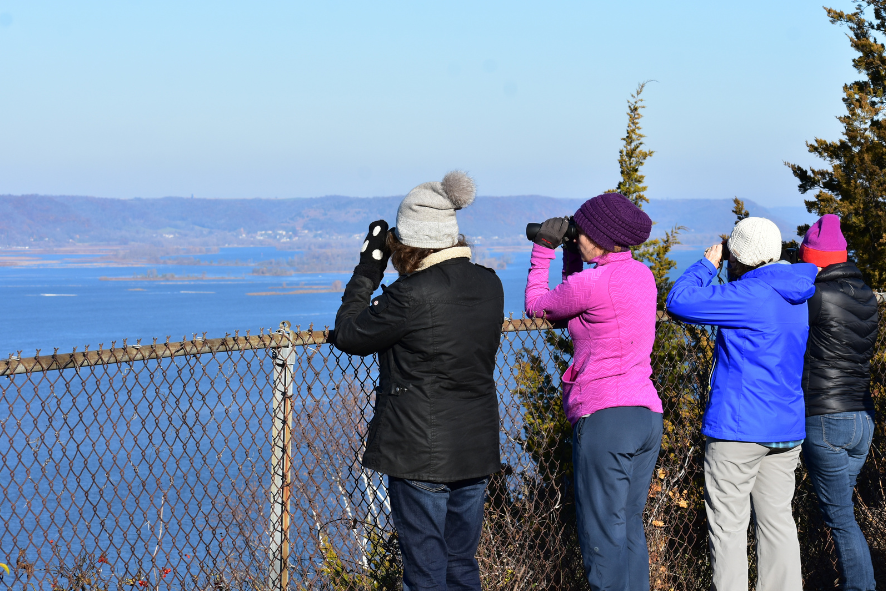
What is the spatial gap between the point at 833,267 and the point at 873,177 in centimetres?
917

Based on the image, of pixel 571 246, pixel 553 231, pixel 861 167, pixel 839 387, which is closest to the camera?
pixel 553 231

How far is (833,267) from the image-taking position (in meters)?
3.56

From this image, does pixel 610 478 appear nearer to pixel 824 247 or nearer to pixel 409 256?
pixel 409 256

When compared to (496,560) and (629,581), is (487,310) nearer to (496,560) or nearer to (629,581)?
(629,581)

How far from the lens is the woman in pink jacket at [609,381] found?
→ 2842 millimetres

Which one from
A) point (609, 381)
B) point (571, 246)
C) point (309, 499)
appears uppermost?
point (571, 246)

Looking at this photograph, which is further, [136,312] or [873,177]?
[136,312]

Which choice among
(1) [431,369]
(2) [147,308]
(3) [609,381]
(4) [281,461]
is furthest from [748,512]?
(2) [147,308]

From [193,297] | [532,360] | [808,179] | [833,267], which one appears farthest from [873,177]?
[193,297]

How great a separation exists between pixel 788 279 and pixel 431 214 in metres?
1.63

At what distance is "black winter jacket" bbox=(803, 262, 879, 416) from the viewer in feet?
11.5

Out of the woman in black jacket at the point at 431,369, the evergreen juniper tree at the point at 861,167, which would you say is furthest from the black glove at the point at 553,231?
the evergreen juniper tree at the point at 861,167

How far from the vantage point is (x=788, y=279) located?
3240mm

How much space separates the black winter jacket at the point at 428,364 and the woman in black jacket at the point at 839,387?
1785mm
